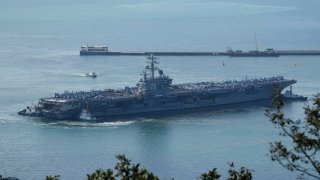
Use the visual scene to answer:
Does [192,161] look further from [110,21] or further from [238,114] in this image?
[110,21]

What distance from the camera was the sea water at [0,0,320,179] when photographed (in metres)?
23.2

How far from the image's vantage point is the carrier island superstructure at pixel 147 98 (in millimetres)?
30656

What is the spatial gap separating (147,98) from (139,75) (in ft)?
24.6

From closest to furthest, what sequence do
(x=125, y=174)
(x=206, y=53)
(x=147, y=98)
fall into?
1. (x=125, y=174)
2. (x=147, y=98)
3. (x=206, y=53)

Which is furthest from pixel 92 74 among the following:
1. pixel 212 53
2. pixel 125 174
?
pixel 125 174

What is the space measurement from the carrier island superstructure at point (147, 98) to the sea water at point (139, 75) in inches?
32.3

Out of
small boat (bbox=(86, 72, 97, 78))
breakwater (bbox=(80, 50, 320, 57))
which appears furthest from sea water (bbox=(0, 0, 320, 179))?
breakwater (bbox=(80, 50, 320, 57))

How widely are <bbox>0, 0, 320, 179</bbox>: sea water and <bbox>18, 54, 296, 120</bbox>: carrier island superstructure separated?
821 millimetres

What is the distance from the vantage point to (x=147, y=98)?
3222 centimetres

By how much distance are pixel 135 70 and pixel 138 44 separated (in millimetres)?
11916

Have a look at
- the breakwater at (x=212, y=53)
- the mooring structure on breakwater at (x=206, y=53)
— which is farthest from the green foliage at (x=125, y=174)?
the breakwater at (x=212, y=53)

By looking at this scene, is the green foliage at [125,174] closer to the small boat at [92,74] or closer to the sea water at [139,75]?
the sea water at [139,75]

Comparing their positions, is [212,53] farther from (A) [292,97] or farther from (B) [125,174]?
(B) [125,174]

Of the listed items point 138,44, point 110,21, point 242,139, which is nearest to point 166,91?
point 242,139
